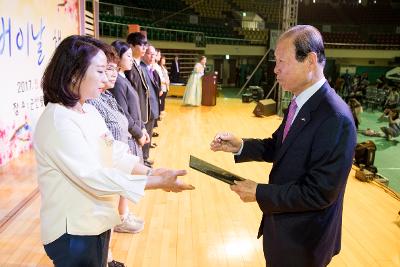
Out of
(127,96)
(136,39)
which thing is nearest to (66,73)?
(127,96)

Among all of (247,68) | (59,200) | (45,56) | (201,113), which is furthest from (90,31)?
(247,68)

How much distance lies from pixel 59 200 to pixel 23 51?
3841mm

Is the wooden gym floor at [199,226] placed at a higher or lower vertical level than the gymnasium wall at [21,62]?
lower

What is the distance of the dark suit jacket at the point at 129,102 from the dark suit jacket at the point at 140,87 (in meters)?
0.33

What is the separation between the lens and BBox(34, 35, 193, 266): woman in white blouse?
1194 millimetres

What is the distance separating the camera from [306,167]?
1.35 metres

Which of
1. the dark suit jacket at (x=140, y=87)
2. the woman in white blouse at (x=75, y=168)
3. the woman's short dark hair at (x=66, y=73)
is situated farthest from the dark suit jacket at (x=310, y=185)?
the dark suit jacket at (x=140, y=87)

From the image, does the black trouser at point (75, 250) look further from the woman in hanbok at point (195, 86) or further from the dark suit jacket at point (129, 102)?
the woman in hanbok at point (195, 86)

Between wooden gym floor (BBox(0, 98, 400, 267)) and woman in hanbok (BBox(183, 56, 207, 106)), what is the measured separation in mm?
5102

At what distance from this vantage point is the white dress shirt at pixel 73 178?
3.89 ft

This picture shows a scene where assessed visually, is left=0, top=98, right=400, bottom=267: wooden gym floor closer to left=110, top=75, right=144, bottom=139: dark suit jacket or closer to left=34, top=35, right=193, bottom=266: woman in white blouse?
left=110, top=75, right=144, bottom=139: dark suit jacket

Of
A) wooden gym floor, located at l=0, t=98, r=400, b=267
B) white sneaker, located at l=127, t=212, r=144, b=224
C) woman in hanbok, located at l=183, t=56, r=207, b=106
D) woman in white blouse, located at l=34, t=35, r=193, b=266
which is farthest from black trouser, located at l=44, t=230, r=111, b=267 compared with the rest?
woman in hanbok, located at l=183, t=56, r=207, b=106

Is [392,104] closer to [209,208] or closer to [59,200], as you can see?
[209,208]

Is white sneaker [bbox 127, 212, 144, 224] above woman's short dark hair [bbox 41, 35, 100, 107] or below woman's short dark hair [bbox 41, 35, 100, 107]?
below
